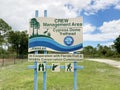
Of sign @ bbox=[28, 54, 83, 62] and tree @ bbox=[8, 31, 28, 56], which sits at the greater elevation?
tree @ bbox=[8, 31, 28, 56]

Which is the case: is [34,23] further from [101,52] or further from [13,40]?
[101,52]

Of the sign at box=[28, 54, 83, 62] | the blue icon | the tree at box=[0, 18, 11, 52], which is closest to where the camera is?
the sign at box=[28, 54, 83, 62]

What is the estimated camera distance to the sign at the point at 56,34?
8.55 m

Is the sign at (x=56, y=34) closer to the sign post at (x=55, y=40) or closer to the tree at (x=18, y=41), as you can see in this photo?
the sign post at (x=55, y=40)

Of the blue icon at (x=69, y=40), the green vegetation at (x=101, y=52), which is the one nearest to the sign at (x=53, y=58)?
the blue icon at (x=69, y=40)

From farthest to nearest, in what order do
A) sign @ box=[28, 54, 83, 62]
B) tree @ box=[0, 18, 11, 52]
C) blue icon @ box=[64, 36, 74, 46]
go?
tree @ box=[0, 18, 11, 52]
blue icon @ box=[64, 36, 74, 46]
sign @ box=[28, 54, 83, 62]

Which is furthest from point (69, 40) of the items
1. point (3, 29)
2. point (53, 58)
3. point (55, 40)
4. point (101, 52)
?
point (101, 52)

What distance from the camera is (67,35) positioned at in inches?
339

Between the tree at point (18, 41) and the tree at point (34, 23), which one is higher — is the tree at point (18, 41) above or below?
above

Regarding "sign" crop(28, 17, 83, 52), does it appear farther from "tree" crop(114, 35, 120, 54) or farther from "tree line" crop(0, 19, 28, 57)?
"tree" crop(114, 35, 120, 54)

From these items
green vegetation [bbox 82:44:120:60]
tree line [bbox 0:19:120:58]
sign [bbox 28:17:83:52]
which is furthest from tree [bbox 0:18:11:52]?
sign [bbox 28:17:83:52]

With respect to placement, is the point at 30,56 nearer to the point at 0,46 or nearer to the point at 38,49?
the point at 38,49

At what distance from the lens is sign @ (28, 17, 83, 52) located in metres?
8.55

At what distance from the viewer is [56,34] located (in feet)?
28.4
